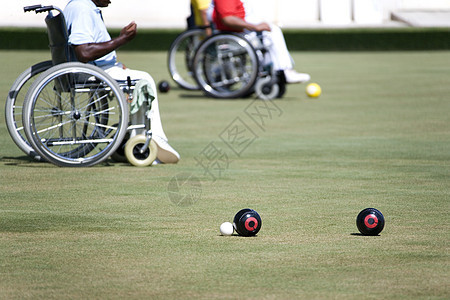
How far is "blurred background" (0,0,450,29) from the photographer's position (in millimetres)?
28891

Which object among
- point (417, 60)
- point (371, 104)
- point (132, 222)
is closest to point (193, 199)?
point (132, 222)

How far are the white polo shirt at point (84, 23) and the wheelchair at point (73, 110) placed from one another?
0.26 feet

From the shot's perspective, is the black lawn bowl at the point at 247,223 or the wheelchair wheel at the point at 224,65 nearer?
the black lawn bowl at the point at 247,223

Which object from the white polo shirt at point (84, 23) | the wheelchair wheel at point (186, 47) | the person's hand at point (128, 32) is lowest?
→ the wheelchair wheel at point (186, 47)

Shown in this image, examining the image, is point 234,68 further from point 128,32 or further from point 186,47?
point 128,32

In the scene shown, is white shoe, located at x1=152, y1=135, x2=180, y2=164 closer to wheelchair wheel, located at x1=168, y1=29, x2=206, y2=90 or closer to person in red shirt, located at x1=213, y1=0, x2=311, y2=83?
person in red shirt, located at x1=213, y1=0, x2=311, y2=83

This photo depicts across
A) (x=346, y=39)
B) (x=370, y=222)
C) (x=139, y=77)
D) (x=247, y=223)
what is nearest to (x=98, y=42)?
(x=139, y=77)

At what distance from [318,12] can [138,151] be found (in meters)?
24.8

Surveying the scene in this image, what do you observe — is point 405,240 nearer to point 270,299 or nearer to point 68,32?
point 270,299

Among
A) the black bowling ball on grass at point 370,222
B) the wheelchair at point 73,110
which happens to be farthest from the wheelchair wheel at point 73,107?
the black bowling ball on grass at point 370,222

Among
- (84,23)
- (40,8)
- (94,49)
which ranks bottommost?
(94,49)

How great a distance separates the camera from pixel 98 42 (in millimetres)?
5844

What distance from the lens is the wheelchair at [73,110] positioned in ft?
18.4

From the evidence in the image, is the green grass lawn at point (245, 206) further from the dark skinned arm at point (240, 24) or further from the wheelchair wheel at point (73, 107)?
the dark skinned arm at point (240, 24)
